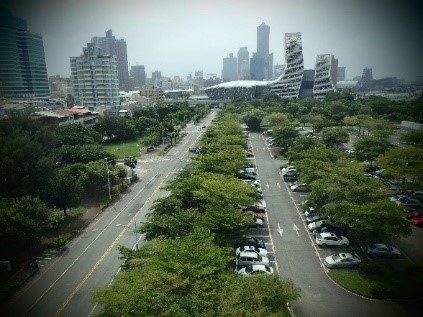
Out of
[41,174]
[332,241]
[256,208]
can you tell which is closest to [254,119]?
[256,208]

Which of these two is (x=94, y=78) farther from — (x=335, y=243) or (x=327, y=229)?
(x=335, y=243)

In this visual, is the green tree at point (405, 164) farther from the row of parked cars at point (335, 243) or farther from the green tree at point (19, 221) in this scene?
the green tree at point (19, 221)

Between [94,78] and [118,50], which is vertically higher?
[118,50]

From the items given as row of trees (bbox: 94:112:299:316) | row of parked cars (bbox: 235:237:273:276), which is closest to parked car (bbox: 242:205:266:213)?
row of parked cars (bbox: 235:237:273:276)

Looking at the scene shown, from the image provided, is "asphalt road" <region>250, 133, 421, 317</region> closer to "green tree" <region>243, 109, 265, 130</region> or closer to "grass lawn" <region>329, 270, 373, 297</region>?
"grass lawn" <region>329, 270, 373, 297</region>

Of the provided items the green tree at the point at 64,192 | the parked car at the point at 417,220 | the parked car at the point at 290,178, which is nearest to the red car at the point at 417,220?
the parked car at the point at 417,220

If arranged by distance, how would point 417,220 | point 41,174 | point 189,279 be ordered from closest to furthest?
1. point 189,279
2. point 417,220
3. point 41,174

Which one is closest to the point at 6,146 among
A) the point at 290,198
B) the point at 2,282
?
the point at 2,282
